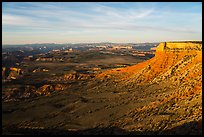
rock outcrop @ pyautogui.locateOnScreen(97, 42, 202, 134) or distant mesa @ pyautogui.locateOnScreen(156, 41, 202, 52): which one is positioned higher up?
distant mesa @ pyautogui.locateOnScreen(156, 41, 202, 52)

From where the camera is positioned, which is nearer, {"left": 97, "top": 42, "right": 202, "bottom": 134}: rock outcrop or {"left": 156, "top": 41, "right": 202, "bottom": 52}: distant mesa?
{"left": 97, "top": 42, "right": 202, "bottom": 134}: rock outcrop

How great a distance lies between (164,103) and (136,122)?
14.1 ft

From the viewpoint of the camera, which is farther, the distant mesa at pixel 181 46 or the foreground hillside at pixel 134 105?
the distant mesa at pixel 181 46

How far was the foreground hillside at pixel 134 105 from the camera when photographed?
724 inches

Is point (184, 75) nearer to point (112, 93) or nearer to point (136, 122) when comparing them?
point (112, 93)

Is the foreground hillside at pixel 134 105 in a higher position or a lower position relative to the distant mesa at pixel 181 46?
lower

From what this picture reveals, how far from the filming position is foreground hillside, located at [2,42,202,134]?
60.3ft

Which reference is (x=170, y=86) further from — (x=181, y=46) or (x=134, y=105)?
(x=181, y=46)

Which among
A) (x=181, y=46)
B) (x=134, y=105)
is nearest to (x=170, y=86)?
(x=134, y=105)

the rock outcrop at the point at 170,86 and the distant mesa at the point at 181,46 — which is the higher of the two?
the distant mesa at the point at 181,46

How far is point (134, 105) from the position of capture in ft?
83.5

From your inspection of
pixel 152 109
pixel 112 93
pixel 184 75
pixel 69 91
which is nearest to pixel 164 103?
pixel 152 109

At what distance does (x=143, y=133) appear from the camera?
16.9m

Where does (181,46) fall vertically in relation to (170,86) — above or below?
above
